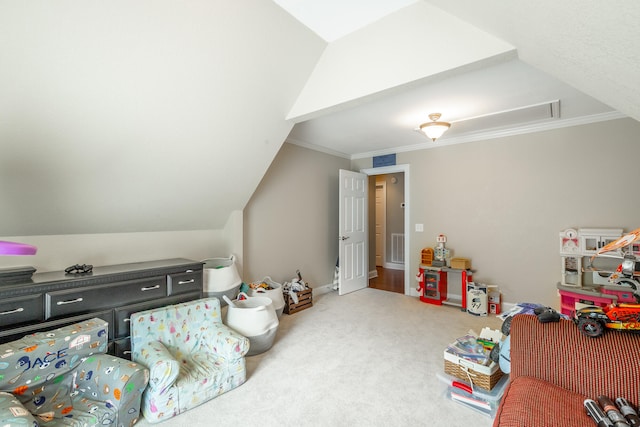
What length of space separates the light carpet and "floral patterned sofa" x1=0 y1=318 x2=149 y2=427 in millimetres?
291

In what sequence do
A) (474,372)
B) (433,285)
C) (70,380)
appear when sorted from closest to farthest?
1. (70,380)
2. (474,372)
3. (433,285)

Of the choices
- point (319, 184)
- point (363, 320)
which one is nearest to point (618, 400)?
point (363, 320)

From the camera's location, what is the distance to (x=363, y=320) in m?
3.71

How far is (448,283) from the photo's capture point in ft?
14.9

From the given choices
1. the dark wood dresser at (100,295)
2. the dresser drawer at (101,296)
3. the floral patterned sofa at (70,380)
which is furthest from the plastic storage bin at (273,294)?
the floral patterned sofa at (70,380)

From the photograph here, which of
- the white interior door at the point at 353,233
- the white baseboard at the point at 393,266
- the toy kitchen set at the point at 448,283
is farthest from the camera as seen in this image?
the white baseboard at the point at 393,266

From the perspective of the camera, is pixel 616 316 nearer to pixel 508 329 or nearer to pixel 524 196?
pixel 508 329

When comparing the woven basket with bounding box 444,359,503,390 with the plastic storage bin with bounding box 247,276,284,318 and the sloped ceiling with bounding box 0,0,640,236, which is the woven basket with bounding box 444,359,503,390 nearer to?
the sloped ceiling with bounding box 0,0,640,236

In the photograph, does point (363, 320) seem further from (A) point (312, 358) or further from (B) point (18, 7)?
(B) point (18, 7)

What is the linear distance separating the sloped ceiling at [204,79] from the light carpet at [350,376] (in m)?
1.81

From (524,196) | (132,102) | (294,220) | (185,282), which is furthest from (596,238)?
(132,102)

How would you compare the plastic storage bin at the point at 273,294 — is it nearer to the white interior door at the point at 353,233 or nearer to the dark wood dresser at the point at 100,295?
the dark wood dresser at the point at 100,295

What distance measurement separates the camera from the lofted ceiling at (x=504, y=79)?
1117 mm

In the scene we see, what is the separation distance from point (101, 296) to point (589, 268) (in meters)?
4.88
